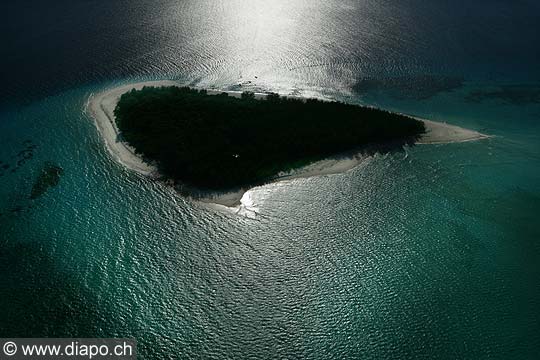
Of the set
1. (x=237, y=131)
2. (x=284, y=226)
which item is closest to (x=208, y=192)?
(x=284, y=226)

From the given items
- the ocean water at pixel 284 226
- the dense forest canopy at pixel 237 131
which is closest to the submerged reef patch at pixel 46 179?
the ocean water at pixel 284 226

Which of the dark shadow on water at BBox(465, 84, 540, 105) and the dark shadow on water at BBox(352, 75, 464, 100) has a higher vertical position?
the dark shadow on water at BBox(352, 75, 464, 100)

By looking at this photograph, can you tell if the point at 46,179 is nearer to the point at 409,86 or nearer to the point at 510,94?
the point at 409,86

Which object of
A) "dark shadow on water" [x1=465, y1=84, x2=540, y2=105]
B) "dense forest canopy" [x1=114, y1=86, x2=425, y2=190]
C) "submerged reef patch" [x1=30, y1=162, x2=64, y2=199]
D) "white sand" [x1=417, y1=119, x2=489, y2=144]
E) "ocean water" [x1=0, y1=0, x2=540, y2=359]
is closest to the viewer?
"ocean water" [x1=0, y1=0, x2=540, y2=359]

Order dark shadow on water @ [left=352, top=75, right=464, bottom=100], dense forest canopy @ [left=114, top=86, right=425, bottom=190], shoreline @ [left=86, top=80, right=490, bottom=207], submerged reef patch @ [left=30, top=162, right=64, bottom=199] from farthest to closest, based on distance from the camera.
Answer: dark shadow on water @ [left=352, top=75, right=464, bottom=100] → dense forest canopy @ [left=114, top=86, right=425, bottom=190] → shoreline @ [left=86, top=80, right=490, bottom=207] → submerged reef patch @ [left=30, top=162, right=64, bottom=199]

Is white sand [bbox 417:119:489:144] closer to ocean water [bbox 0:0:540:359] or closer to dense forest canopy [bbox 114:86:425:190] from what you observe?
dense forest canopy [bbox 114:86:425:190]

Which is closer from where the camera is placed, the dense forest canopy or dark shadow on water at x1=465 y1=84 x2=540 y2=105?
the dense forest canopy

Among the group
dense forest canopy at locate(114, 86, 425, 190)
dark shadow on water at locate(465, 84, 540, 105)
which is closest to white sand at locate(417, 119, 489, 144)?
dense forest canopy at locate(114, 86, 425, 190)
